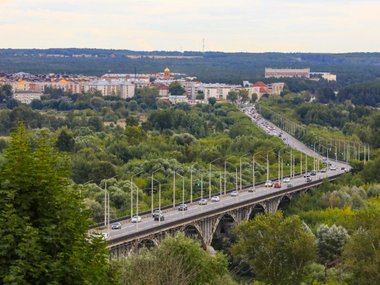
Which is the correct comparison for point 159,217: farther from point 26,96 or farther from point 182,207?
point 26,96

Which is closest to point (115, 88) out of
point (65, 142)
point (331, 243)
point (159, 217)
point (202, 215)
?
point (65, 142)

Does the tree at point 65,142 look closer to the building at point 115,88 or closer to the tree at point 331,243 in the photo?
the tree at point 331,243

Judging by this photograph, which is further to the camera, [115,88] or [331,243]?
[115,88]

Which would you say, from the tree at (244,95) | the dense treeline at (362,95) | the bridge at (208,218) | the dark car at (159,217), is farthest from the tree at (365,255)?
the tree at (244,95)

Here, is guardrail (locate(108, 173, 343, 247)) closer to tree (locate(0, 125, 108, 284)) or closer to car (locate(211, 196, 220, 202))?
car (locate(211, 196, 220, 202))

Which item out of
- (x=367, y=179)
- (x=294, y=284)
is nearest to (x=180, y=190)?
(x=367, y=179)

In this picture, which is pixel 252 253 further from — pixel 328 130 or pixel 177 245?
pixel 328 130
